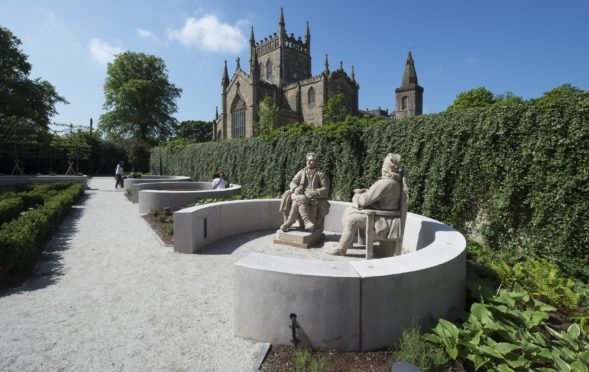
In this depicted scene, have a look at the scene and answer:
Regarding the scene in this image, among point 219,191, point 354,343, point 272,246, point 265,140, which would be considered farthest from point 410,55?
point 354,343

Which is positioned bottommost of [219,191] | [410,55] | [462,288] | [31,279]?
[31,279]

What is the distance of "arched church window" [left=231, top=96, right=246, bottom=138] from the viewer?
150 feet

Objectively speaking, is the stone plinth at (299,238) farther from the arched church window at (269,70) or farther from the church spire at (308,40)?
the church spire at (308,40)

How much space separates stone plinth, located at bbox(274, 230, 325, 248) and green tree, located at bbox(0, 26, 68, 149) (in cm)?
2809

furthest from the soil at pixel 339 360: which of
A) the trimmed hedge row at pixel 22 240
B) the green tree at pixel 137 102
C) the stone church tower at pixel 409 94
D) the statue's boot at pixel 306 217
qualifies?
the stone church tower at pixel 409 94

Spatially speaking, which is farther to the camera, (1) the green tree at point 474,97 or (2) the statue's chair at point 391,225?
(1) the green tree at point 474,97

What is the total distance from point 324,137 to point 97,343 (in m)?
8.94

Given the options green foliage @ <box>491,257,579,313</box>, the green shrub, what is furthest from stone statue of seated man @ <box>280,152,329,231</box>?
the green shrub

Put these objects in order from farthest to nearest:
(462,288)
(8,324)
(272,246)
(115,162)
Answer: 1. (115,162)
2. (272,246)
3. (462,288)
4. (8,324)

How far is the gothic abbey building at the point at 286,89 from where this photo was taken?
42.6m

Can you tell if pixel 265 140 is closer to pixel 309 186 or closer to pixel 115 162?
pixel 309 186

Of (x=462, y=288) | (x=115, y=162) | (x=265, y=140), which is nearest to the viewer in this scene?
A: (x=462, y=288)

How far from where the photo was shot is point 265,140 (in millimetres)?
14516

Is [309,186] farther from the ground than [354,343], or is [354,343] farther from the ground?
[309,186]
